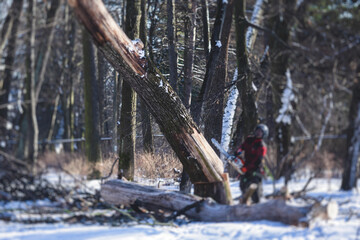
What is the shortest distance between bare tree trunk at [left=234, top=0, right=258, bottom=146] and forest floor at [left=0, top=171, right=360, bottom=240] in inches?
30.2

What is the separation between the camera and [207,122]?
7742 millimetres

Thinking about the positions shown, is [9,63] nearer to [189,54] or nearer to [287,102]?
[287,102]

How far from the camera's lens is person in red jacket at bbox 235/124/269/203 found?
12.5 feet

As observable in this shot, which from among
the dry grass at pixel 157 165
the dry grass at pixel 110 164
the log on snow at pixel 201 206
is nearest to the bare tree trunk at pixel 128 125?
the dry grass at pixel 110 164

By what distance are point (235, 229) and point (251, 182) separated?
1.65ft

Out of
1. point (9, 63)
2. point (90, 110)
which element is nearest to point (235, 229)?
point (9, 63)

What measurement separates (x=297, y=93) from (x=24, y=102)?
256 centimetres

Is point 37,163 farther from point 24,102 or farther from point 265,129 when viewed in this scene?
point 265,129

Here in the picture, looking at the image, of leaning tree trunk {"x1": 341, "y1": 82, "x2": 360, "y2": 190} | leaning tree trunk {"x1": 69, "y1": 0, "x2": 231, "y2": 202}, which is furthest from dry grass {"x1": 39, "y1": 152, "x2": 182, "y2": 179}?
leaning tree trunk {"x1": 341, "y1": 82, "x2": 360, "y2": 190}

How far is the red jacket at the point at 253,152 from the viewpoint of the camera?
3.85 meters

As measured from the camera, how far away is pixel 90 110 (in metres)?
5.87

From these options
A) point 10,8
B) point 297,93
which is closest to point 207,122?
point 297,93

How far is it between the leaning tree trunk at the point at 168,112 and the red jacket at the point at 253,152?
73 centimetres

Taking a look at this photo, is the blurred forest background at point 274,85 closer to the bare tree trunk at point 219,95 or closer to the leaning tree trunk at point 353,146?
the leaning tree trunk at point 353,146
